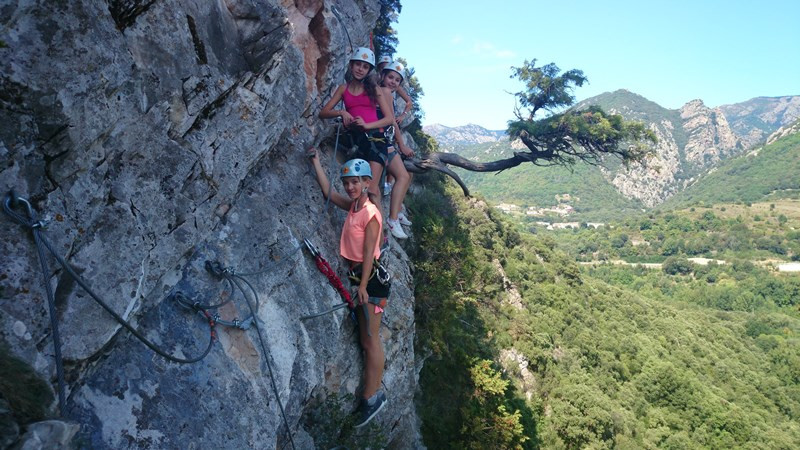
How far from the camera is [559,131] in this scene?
404 inches

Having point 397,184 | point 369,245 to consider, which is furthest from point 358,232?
point 397,184

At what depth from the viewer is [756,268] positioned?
313ft

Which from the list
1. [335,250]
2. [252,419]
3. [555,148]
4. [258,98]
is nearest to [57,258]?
[252,419]

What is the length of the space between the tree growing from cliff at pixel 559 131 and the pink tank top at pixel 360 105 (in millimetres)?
3285

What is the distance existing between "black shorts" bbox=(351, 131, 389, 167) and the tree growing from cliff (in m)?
2.93

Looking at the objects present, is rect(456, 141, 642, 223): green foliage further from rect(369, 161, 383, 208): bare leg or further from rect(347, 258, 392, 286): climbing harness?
rect(347, 258, 392, 286): climbing harness

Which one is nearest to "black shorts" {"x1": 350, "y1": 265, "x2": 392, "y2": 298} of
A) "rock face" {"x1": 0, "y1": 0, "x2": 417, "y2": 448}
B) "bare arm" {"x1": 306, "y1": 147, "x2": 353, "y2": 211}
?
"rock face" {"x1": 0, "y1": 0, "x2": 417, "y2": 448}

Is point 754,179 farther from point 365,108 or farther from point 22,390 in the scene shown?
point 22,390

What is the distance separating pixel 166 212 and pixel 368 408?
12.2 feet

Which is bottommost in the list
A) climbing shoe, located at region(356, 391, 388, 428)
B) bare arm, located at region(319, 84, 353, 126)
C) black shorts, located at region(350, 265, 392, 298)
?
climbing shoe, located at region(356, 391, 388, 428)

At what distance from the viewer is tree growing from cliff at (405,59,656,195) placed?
9.98m

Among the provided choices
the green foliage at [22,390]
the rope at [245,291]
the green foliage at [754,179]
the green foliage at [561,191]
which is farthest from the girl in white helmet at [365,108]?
the green foliage at [754,179]

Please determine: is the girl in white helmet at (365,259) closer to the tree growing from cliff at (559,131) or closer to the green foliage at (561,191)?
the tree growing from cliff at (559,131)

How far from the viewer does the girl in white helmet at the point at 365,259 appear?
197 inches
